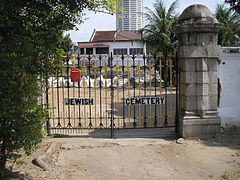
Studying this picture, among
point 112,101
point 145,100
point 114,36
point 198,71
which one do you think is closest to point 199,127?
point 198,71

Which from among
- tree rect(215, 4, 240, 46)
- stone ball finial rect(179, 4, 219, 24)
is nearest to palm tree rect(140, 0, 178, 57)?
tree rect(215, 4, 240, 46)

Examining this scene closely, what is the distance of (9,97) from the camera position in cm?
389

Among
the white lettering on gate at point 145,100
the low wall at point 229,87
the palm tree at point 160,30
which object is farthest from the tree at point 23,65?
the palm tree at point 160,30

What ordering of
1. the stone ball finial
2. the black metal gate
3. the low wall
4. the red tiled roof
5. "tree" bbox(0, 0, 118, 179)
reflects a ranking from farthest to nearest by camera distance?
the red tiled roof → the low wall → the black metal gate → the stone ball finial → "tree" bbox(0, 0, 118, 179)

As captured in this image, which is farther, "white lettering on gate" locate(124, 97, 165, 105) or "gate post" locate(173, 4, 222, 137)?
"white lettering on gate" locate(124, 97, 165, 105)

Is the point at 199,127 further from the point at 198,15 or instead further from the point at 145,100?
the point at 198,15

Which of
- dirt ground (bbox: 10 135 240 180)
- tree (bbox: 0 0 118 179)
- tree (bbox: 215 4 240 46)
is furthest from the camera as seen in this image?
tree (bbox: 215 4 240 46)

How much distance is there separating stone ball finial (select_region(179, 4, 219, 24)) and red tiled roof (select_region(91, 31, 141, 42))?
34.8m

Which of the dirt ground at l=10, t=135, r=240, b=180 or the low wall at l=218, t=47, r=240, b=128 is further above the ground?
the low wall at l=218, t=47, r=240, b=128

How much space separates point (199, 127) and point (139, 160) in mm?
2030

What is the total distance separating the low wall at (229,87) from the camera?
711cm

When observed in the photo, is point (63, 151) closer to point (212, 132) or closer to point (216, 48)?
point (212, 132)

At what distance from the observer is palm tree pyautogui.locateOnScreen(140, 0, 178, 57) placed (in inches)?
893

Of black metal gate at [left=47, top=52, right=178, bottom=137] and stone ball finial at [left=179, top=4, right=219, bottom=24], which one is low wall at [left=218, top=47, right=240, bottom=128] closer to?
stone ball finial at [left=179, top=4, right=219, bottom=24]
